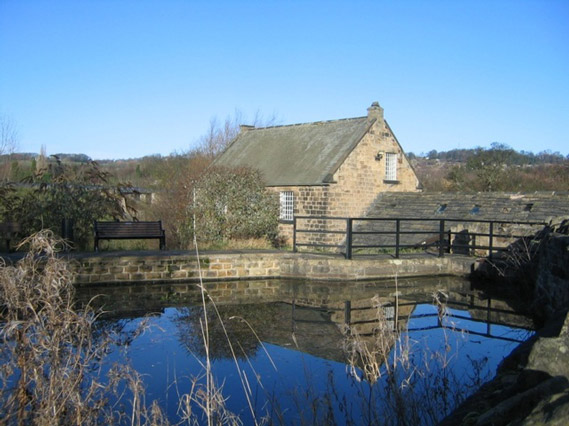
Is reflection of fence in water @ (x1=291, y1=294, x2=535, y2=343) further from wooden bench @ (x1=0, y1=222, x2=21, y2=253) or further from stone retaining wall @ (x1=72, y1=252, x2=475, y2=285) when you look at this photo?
wooden bench @ (x1=0, y1=222, x2=21, y2=253)

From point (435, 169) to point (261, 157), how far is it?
31.8 m

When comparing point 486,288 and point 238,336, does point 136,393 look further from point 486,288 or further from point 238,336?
point 486,288

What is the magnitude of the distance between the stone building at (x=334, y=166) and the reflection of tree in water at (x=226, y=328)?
A: 431 inches

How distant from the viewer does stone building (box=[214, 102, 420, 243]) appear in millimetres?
20453

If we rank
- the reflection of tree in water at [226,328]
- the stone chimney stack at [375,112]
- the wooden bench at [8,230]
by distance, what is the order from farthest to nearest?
the stone chimney stack at [375,112]
the wooden bench at [8,230]
the reflection of tree in water at [226,328]

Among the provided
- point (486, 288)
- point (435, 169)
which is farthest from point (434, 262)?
point (435, 169)

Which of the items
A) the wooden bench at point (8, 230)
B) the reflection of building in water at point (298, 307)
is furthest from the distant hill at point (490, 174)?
the reflection of building in water at point (298, 307)

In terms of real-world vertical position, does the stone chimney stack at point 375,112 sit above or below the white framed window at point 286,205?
above

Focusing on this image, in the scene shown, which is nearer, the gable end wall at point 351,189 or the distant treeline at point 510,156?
the gable end wall at point 351,189

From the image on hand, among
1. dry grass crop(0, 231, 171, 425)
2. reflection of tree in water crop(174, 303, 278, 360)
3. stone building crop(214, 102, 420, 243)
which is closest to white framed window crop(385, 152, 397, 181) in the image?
stone building crop(214, 102, 420, 243)

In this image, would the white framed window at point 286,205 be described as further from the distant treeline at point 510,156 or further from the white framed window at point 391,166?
the distant treeline at point 510,156

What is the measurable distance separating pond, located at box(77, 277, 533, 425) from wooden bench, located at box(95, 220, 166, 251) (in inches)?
85.3

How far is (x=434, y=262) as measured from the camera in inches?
524

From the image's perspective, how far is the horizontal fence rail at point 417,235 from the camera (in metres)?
12.8
